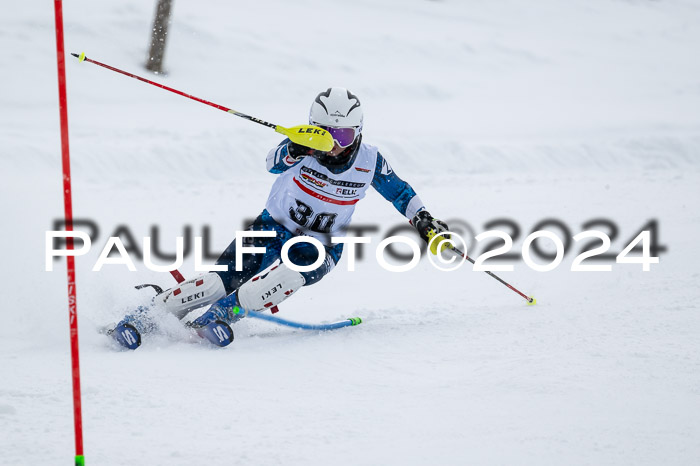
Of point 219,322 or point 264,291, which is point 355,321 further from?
point 219,322

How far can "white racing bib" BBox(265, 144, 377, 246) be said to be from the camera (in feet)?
15.3

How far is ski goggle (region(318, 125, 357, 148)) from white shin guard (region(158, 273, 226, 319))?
1.12 m

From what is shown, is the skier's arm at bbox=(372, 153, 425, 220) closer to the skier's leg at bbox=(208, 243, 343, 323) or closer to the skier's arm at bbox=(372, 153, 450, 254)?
the skier's arm at bbox=(372, 153, 450, 254)

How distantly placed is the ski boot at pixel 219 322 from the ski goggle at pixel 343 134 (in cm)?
113

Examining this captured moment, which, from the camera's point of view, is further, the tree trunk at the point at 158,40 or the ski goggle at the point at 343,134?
the tree trunk at the point at 158,40

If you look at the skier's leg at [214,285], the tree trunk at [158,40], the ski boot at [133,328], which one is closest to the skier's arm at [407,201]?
the skier's leg at [214,285]

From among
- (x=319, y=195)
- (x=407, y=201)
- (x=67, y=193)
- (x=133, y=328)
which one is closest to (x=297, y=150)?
(x=319, y=195)

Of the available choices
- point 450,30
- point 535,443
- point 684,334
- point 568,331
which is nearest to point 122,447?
point 535,443

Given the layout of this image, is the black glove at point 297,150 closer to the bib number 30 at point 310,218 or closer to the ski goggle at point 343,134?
the ski goggle at point 343,134

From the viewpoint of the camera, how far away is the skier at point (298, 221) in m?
4.32

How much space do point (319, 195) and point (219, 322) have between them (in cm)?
107

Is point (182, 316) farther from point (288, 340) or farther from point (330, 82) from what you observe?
point (330, 82)

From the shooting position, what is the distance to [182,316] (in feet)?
14.9

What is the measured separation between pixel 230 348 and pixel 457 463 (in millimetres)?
1807
